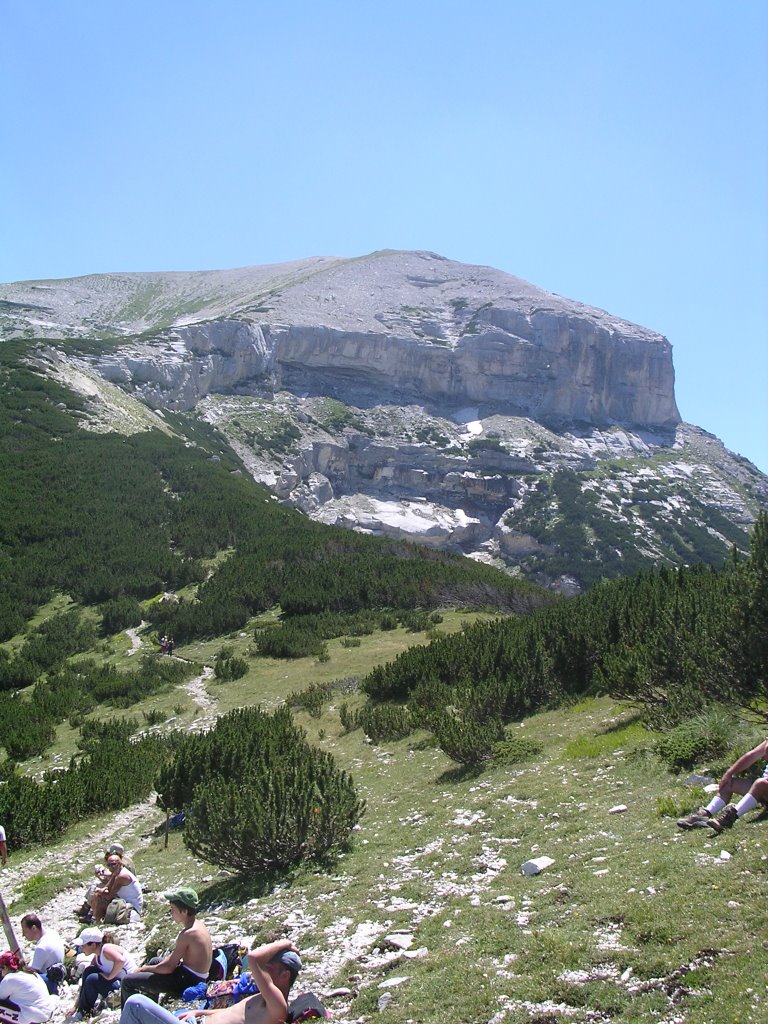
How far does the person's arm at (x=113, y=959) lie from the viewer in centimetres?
625

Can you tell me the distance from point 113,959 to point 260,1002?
198cm

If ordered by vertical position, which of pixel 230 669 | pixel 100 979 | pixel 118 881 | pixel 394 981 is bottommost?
pixel 230 669

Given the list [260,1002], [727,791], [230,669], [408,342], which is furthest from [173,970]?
[408,342]

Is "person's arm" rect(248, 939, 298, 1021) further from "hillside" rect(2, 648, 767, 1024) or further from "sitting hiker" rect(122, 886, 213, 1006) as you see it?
"sitting hiker" rect(122, 886, 213, 1006)

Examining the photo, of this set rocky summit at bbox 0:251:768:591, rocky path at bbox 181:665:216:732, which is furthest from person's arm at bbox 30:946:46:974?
rocky summit at bbox 0:251:768:591

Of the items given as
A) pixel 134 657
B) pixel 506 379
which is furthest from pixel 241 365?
pixel 134 657

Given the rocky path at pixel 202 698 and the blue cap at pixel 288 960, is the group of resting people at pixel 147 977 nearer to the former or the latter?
the blue cap at pixel 288 960

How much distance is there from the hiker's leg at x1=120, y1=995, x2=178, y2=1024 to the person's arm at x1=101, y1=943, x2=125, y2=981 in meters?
1.37

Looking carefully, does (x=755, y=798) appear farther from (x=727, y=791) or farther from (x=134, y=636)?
(x=134, y=636)

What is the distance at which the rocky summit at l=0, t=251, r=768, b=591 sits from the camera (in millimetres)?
81625

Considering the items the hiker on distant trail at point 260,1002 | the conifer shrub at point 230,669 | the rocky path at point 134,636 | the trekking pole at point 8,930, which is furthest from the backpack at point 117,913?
the rocky path at point 134,636

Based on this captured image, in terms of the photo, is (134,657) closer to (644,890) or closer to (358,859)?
(358,859)

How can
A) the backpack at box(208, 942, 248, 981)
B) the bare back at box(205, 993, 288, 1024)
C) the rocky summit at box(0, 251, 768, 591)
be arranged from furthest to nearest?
the rocky summit at box(0, 251, 768, 591)
the backpack at box(208, 942, 248, 981)
the bare back at box(205, 993, 288, 1024)

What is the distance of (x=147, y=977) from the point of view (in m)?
5.72
